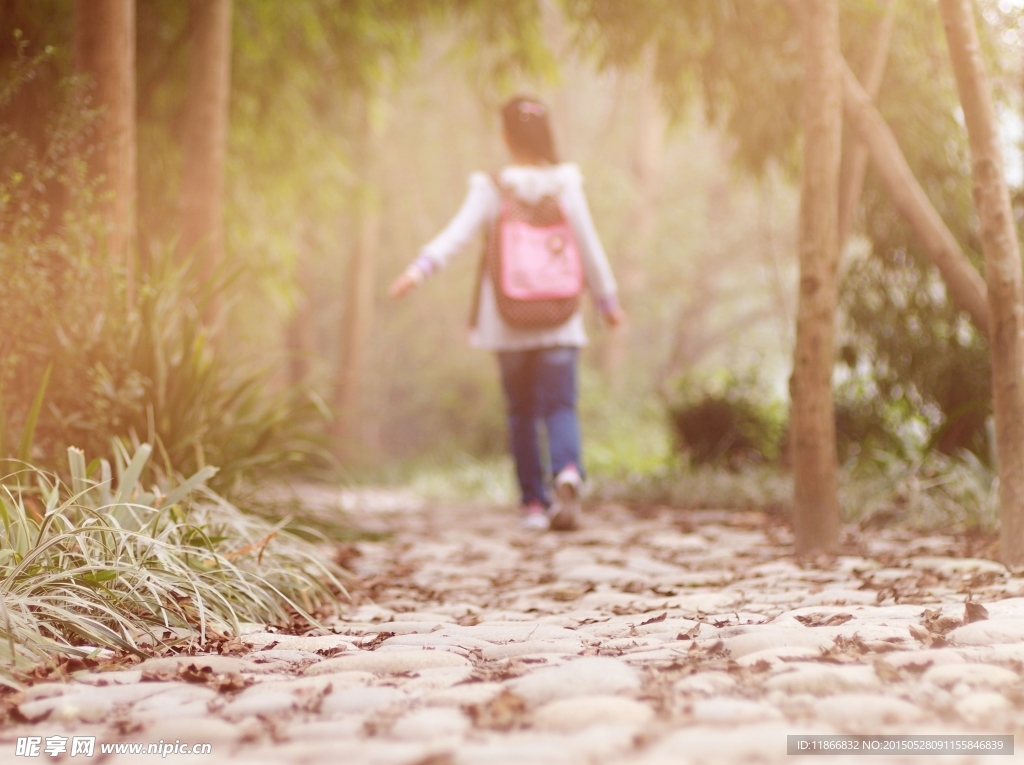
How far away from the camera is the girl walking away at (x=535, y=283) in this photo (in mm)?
4605

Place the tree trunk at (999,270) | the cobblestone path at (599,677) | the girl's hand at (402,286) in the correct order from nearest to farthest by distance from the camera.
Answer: the cobblestone path at (599,677) → the tree trunk at (999,270) → the girl's hand at (402,286)

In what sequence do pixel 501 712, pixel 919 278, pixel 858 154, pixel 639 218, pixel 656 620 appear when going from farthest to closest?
pixel 639 218 → pixel 919 278 → pixel 858 154 → pixel 656 620 → pixel 501 712

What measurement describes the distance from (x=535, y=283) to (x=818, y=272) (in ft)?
4.90

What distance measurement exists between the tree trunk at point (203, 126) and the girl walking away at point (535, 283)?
1.08 meters

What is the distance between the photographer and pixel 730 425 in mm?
6715

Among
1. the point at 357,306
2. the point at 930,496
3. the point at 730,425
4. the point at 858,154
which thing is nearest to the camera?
the point at 930,496

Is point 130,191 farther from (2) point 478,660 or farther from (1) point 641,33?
(1) point 641,33

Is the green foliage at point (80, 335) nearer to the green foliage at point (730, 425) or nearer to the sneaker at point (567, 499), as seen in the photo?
the sneaker at point (567, 499)

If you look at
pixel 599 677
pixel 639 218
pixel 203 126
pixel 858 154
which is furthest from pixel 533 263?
pixel 639 218

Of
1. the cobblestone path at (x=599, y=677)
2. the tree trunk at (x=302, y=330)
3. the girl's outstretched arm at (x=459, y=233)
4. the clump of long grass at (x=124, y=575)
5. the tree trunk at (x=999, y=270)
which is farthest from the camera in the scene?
the tree trunk at (x=302, y=330)

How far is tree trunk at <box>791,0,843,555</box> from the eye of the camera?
11.2 feet

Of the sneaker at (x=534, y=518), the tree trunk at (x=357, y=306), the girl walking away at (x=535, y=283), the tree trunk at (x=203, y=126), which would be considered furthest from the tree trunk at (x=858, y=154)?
the tree trunk at (x=357, y=306)

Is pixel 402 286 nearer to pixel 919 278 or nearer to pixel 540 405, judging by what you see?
pixel 540 405

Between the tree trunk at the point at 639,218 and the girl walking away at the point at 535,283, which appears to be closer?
the girl walking away at the point at 535,283
